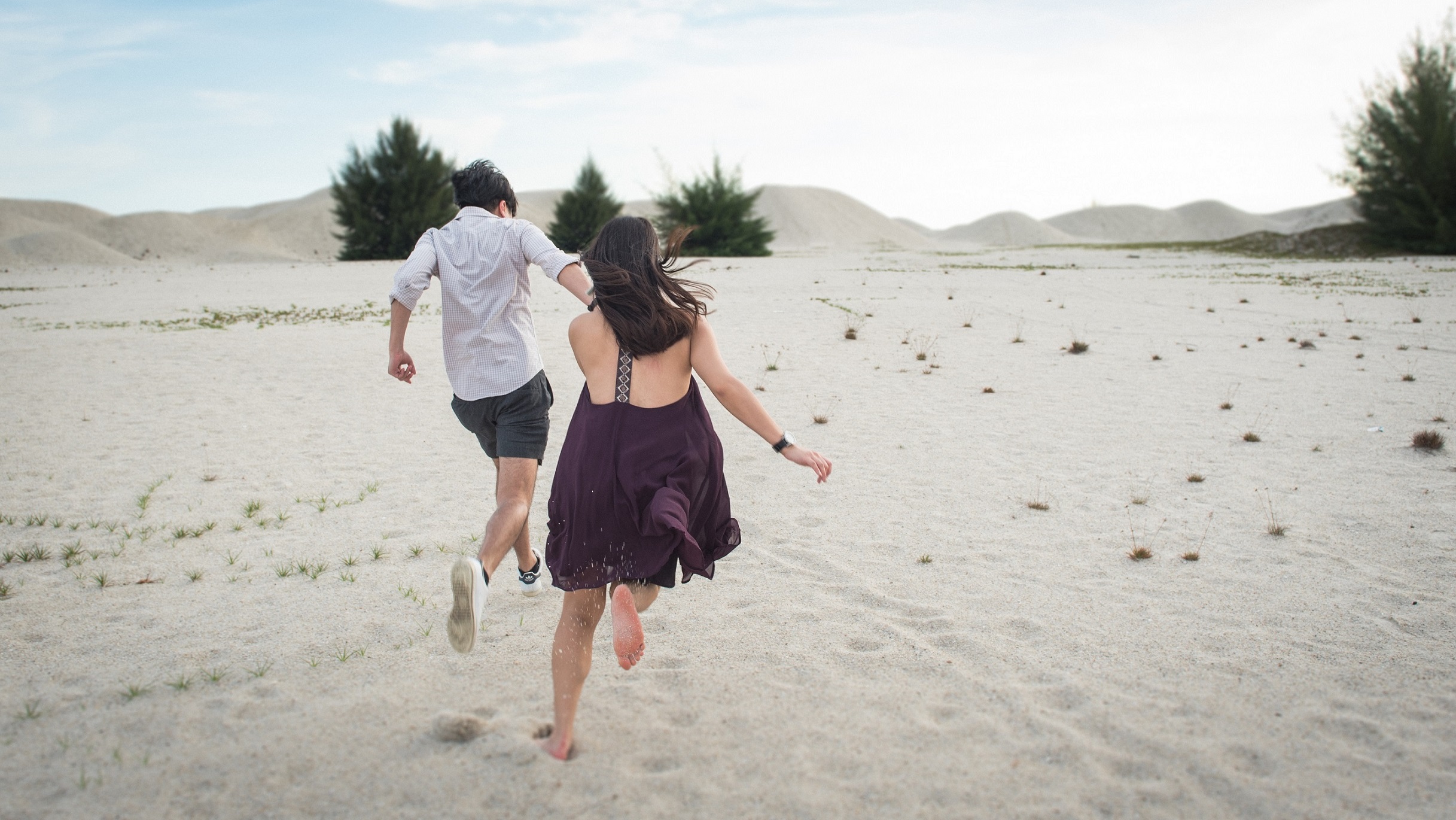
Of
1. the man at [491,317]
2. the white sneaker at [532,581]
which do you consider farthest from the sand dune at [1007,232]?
the man at [491,317]

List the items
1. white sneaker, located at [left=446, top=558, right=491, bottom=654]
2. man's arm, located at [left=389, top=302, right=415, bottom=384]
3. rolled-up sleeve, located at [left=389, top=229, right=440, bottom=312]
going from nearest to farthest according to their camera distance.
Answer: white sneaker, located at [left=446, top=558, right=491, bottom=654] → rolled-up sleeve, located at [left=389, top=229, right=440, bottom=312] → man's arm, located at [left=389, top=302, right=415, bottom=384]

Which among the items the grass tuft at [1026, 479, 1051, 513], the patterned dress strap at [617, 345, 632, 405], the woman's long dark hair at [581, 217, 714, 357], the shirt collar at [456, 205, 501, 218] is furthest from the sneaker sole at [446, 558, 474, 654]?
the grass tuft at [1026, 479, 1051, 513]

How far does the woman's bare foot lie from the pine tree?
111 ft

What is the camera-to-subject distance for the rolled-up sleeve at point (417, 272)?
386 centimetres

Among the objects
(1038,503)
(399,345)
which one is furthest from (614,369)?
(1038,503)

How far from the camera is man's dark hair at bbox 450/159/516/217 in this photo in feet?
13.0

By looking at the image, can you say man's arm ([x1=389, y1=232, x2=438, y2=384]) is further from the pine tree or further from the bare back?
the pine tree

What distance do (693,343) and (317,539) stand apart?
3562 mm

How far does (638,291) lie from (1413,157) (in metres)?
36.9

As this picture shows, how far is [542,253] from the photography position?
12.4 ft

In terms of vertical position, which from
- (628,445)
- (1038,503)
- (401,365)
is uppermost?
(401,365)

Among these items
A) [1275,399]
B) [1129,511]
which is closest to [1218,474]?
[1129,511]

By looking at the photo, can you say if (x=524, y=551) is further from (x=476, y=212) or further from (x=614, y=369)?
(x=614, y=369)

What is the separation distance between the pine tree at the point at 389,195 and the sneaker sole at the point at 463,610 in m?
33.3
